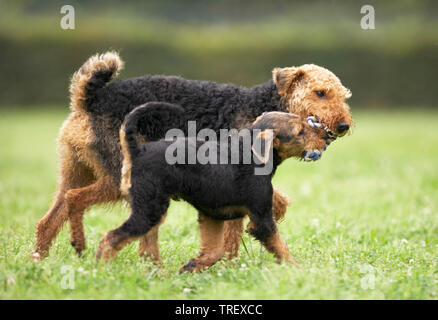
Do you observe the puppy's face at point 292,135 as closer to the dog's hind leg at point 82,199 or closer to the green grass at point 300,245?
the green grass at point 300,245

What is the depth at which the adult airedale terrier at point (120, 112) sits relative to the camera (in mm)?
4816

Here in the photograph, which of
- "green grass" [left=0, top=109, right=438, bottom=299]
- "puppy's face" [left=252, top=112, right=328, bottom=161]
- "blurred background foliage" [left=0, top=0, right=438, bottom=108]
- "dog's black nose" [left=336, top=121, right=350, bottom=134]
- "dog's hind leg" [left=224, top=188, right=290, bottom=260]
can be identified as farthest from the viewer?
"blurred background foliage" [left=0, top=0, right=438, bottom=108]

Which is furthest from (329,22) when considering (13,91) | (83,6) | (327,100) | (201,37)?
(327,100)

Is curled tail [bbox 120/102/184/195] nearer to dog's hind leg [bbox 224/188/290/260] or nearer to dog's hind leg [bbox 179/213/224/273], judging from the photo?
dog's hind leg [bbox 179/213/224/273]

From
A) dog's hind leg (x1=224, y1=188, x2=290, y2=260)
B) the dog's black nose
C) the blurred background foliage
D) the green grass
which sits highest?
the blurred background foliage

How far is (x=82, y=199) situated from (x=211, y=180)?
47.2 inches

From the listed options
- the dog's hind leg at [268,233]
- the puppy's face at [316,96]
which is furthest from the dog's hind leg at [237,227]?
the puppy's face at [316,96]

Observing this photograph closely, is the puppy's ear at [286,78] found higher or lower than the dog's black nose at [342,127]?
higher

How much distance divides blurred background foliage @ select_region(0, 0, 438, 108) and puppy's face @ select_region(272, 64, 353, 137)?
16.2 m

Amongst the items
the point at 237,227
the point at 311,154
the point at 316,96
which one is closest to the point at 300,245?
the point at 237,227

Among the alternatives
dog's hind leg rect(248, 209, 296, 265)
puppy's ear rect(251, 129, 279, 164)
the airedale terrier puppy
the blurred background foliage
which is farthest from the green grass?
the blurred background foliage

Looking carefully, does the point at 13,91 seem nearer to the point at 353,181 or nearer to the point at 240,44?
the point at 240,44

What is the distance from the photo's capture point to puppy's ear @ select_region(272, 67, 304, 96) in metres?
5.13

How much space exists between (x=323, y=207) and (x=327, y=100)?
291cm
